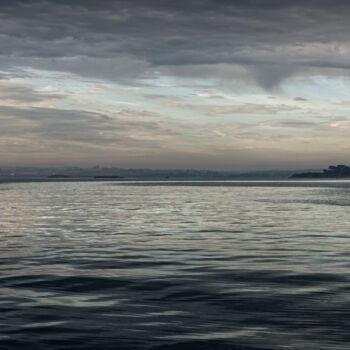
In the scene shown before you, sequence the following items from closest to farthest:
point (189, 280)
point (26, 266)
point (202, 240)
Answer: point (189, 280), point (26, 266), point (202, 240)

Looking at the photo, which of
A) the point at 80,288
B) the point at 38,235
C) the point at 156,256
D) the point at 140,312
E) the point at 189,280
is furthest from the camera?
the point at 38,235

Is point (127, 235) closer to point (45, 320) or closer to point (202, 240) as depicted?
point (202, 240)

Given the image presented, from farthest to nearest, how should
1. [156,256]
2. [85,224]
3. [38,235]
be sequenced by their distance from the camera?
[85,224] → [38,235] → [156,256]

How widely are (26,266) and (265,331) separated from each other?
33.2 feet

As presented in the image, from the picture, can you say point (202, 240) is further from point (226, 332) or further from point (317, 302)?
point (226, 332)

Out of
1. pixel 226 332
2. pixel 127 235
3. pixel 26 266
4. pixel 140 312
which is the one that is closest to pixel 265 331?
pixel 226 332

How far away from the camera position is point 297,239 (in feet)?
79.9

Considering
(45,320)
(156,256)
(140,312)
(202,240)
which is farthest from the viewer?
(202,240)

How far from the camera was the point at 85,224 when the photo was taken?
1287 inches

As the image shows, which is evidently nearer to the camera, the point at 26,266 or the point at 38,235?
the point at 26,266

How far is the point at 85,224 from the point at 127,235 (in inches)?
273

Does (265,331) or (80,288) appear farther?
(80,288)

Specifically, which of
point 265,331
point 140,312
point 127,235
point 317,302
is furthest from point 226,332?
point 127,235

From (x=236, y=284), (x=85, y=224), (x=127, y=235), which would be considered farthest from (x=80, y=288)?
(x=85, y=224)
